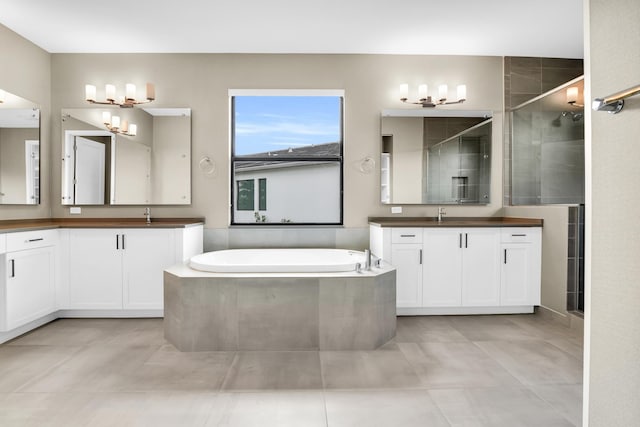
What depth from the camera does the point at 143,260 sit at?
11.6 ft

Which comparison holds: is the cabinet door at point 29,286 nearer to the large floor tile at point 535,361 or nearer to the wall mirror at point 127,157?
the wall mirror at point 127,157

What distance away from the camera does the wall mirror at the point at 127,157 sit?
4020mm

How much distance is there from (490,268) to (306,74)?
8.72 ft

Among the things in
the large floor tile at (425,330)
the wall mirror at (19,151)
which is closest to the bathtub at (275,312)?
Result: the large floor tile at (425,330)

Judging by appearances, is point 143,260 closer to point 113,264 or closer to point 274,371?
point 113,264

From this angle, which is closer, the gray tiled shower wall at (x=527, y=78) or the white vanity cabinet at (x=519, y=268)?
the white vanity cabinet at (x=519, y=268)

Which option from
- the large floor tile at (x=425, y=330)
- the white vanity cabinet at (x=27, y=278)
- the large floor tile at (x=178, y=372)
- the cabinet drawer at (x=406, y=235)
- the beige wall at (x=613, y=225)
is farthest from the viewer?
the cabinet drawer at (x=406, y=235)

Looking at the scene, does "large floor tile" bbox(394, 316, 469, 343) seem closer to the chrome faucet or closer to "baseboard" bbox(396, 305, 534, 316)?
"baseboard" bbox(396, 305, 534, 316)

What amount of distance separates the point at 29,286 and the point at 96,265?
52cm

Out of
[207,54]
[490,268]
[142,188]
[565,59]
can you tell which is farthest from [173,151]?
[565,59]

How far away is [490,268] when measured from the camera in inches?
145

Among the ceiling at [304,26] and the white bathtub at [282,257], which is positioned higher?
the ceiling at [304,26]

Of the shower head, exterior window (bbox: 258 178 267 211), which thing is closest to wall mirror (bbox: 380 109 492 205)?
the shower head

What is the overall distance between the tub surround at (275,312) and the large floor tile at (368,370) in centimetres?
11
